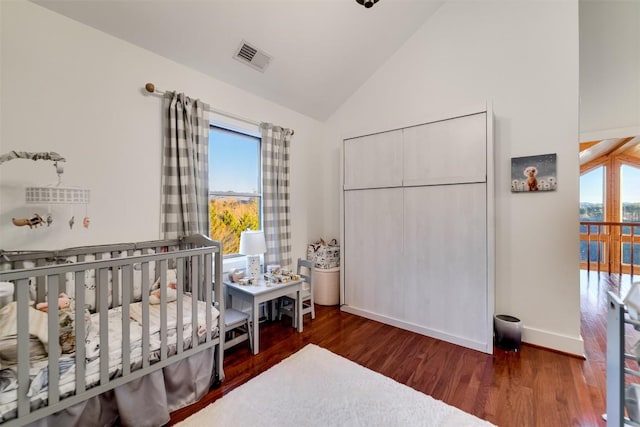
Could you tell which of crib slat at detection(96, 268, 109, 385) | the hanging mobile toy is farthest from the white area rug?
the hanging mobile toy

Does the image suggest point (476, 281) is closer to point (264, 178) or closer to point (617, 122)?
point (264, 178)

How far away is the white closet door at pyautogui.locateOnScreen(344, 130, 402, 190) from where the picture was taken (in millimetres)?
2688

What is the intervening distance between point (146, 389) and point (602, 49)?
17.0 feet

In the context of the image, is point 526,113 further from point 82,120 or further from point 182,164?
point 82,120

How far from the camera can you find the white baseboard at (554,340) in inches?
83.8

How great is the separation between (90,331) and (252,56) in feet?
8.22

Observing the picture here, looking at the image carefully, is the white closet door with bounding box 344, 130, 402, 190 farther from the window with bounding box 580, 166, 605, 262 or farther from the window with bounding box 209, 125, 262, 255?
the window with bounding box 580, 166, 605, 262

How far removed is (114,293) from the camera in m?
1.85

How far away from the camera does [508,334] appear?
7.25 feet

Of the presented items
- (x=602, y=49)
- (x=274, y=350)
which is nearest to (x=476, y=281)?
(x=274, y=350)

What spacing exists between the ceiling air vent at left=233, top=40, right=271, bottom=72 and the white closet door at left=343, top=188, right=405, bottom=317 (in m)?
1.64

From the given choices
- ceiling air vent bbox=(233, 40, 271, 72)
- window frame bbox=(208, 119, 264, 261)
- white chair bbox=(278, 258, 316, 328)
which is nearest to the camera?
ceiling air vent bbox=(233, 40, 271, 72)

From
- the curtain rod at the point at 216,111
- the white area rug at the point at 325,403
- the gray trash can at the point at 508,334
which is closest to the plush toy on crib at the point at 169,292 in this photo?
the white area rug at the point at 325,403

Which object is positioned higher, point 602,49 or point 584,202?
point 602,49
